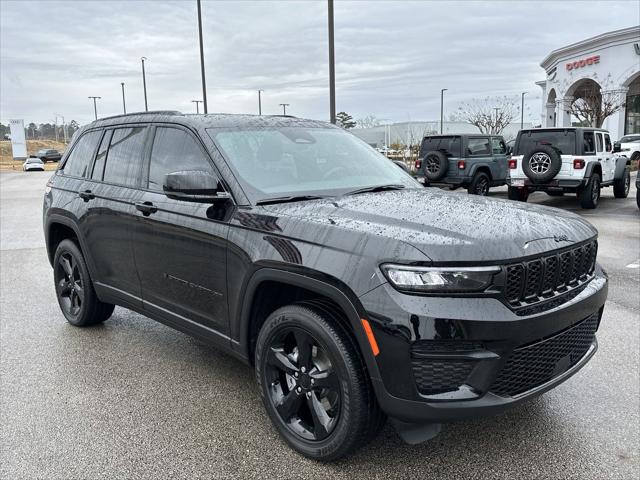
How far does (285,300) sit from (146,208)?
1331mm

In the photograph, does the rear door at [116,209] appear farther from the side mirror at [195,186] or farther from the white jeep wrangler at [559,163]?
the white jeep wrangler at [559,163]

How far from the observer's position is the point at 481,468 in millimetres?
2947

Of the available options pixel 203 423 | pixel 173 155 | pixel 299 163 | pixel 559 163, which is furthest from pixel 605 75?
pixel 203 423

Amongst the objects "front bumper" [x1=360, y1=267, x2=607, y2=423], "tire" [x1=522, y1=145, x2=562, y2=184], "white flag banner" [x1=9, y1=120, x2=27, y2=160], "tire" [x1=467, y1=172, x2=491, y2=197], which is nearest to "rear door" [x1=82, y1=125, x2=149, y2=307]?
"front bumper" [x1=360, y1=267, x2=607, y2=423]

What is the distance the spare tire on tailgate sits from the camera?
622 inches

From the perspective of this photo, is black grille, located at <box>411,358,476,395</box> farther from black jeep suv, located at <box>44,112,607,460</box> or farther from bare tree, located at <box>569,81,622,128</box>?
bare tree, located at <box>569,81,622,128</box>

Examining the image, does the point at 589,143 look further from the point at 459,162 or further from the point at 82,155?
the point at 82,155

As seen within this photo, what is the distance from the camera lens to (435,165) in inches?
629

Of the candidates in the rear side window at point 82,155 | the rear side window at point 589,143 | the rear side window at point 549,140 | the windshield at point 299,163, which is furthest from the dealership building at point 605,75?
the rear side window at point 82,155

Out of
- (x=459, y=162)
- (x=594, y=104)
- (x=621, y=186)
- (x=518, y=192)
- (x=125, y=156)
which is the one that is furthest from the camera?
(x=594, y=104)

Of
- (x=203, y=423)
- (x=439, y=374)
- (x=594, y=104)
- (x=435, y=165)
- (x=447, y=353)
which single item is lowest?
(x=203, y=423)

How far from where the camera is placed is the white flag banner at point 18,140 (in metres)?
62.2

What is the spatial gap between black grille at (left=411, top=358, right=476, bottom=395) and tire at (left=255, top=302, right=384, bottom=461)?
0.29 metres

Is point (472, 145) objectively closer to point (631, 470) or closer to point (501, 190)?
point (501, 190)
